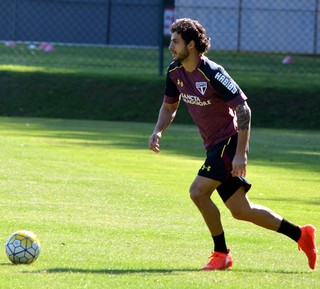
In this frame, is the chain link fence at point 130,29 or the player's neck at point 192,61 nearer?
the player's neck at point 192,61

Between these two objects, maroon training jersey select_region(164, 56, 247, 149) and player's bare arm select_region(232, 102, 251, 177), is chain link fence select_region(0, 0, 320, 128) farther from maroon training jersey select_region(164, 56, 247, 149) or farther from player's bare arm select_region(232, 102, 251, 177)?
player's bare arm select_region(232, 102, 251, 177)

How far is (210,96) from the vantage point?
27.8 ft

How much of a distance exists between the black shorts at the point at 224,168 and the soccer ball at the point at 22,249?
1381 mm

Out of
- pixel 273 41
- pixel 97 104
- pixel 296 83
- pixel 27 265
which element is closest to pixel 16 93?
pixel 97 104

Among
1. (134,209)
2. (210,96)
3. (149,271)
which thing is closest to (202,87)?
(210,96)

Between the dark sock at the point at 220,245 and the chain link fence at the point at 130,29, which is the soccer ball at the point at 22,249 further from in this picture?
the chain link fence at the point at 130,29

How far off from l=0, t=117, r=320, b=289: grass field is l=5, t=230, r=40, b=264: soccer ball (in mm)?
104

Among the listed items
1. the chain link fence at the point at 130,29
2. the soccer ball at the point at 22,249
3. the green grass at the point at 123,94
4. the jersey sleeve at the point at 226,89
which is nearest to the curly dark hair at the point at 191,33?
the jersey sleeve at the point at 226,89

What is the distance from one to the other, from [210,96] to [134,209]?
306cm

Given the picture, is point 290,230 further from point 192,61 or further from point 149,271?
point 192,61

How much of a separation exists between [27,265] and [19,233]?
25cm

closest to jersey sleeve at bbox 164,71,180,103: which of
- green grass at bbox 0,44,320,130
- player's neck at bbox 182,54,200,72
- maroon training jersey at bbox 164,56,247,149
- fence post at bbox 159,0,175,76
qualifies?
maroon training jersey at bbox 164,56,247,149

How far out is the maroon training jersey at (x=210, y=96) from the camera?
8328 mm

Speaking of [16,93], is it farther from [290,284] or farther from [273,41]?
[290,284]
